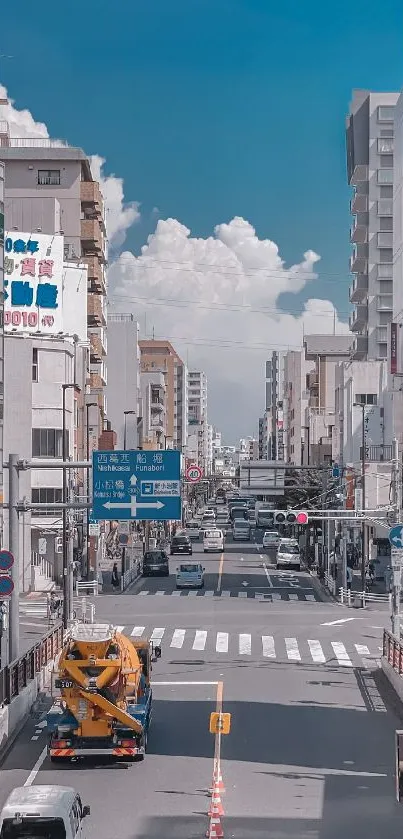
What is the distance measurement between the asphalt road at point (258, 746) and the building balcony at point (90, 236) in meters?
47.3

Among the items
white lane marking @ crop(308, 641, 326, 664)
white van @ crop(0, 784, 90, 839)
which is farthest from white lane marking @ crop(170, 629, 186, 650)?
white van @ crop(0, 784, 90, 839)

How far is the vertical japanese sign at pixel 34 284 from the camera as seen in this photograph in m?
69.5

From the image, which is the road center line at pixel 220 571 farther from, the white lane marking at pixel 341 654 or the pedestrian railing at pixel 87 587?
the white lane marking at pixel 341 654

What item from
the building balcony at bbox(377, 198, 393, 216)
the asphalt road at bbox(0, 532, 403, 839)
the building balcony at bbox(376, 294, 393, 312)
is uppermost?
the building balcony at bbox(377, 198, 393, 216)

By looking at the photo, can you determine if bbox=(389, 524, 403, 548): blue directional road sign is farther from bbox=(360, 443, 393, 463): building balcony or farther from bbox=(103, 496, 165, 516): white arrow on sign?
bbox=(360, 443, 393, 463): building balcony

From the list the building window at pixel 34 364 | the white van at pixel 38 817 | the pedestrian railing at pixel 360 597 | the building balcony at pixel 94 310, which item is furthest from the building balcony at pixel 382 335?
the white van at pixel 38 817

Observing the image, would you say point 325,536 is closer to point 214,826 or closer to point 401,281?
point 401,281

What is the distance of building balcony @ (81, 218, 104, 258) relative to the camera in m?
90.0

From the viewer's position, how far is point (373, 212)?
361 ft

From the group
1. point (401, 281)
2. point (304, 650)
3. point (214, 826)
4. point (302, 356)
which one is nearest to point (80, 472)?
point (401, 281)

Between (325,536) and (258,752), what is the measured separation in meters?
57.8

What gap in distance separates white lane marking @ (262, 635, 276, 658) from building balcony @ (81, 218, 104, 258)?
5106cm

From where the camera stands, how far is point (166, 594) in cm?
6334

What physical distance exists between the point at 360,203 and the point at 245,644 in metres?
75.8
